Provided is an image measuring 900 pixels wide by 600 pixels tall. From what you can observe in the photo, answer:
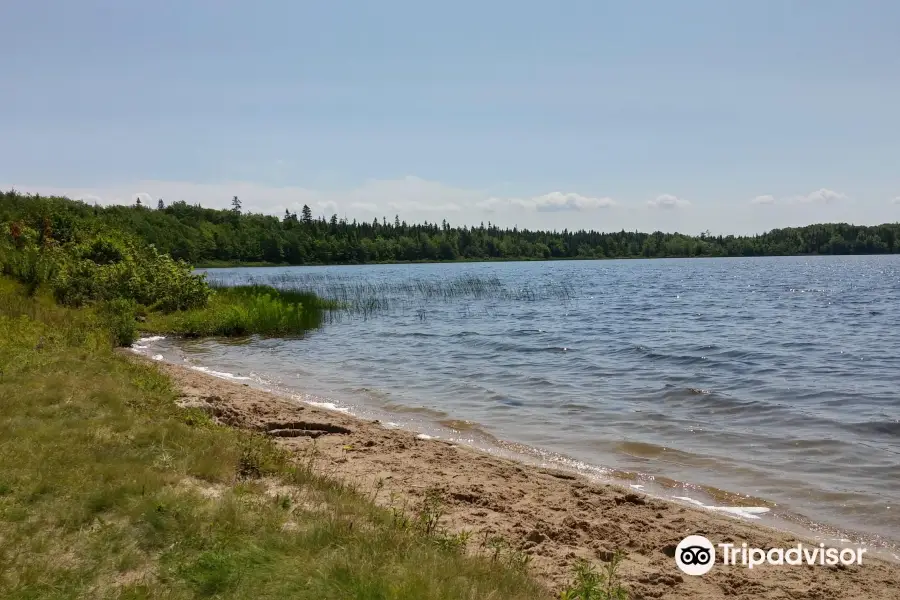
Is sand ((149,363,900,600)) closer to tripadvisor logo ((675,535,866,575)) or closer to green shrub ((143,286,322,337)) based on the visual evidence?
tripadvisor logo ((675,535,866,575))

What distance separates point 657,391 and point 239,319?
50.4 feet

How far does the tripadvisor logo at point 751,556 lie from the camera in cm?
550

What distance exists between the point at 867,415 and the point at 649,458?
193 inches

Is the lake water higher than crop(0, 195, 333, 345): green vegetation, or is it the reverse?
crop(0, 195, 333, 345): green vegetation

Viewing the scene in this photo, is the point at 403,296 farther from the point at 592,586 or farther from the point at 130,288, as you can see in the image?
the point at 592,586

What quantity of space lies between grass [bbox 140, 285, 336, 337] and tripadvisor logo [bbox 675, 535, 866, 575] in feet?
64.0

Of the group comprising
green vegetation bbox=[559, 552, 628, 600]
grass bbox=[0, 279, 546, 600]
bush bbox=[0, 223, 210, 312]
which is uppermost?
bush bbox=[0, 223, 210, 312]

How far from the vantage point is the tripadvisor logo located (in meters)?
5.50

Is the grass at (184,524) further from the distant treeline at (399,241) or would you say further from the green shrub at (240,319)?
the distant treeline at (399,241)

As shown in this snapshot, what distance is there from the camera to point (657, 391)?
1338cm

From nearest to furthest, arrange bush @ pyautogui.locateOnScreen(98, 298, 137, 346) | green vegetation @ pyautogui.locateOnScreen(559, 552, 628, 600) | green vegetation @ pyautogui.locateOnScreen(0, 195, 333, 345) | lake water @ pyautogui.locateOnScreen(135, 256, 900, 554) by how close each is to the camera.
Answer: green vegetation @ pyautogui.locateOnScreen(559, 552, 628, 600) → lake water @ pyautogui.locateOnScreen(135, 256, 900, 554) → bush @ pyautogui.locateOnScreen(98, 298, 137, 346) → green vegetation @ pyautogui.locateOnScreen(0, 195, 333, 345)

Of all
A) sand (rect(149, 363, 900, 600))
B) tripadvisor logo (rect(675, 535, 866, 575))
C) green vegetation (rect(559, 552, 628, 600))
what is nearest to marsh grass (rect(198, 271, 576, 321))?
sand (rect(149, 363, 900, 600))

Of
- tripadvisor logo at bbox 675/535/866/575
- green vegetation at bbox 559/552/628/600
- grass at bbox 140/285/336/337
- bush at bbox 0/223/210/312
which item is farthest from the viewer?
grass at bbox 140/285/336/337

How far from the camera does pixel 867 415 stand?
36.1ft
